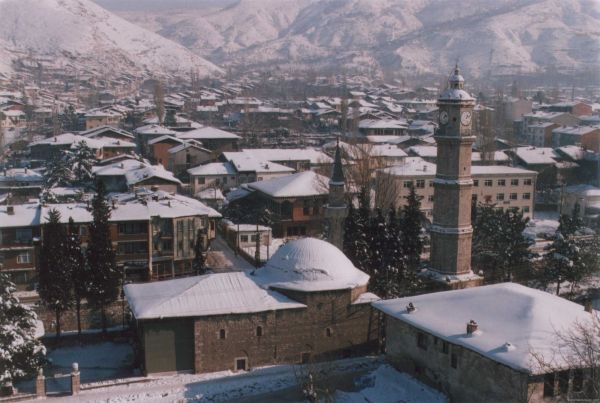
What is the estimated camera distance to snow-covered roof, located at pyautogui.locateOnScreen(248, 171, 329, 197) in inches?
1604

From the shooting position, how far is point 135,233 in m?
31.9

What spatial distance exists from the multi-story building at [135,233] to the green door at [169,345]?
10.8m

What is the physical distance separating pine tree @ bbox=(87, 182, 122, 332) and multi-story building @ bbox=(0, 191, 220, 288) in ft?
16.7

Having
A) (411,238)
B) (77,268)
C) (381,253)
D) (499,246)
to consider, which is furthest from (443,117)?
(77,268)

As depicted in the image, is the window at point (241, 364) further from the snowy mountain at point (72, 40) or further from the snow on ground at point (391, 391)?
the snowy mountain at point (72, 40)

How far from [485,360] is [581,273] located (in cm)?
1412

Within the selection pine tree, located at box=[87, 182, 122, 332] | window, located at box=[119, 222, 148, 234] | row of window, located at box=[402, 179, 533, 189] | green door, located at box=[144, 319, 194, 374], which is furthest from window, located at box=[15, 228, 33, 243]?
row of window, located at box=[402, 179, 533, 189]

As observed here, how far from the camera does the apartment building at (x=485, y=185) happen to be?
143 ft

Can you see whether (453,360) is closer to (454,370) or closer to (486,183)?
(454,370)

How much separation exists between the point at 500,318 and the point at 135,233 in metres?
18.6

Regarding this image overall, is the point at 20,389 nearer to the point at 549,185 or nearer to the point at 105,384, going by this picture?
the point at 105,384

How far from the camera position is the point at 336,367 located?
22266mm

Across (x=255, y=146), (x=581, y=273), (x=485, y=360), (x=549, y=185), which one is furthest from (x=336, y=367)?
(x=255, y=146)

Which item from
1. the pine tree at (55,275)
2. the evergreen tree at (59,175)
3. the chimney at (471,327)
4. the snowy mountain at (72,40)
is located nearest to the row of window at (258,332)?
the chimney at (471,327)
